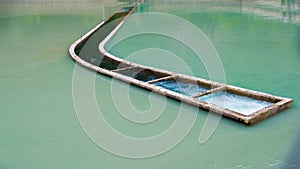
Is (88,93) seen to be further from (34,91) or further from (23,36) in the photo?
(23,36)

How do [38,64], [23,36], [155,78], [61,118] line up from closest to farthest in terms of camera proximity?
[61,118] < [155,78] < [38,64] < [23,36]

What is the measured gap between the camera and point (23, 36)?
697 centimetres

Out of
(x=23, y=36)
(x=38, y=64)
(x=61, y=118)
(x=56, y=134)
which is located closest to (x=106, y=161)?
(x=56, y=134)

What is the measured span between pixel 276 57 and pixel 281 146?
280 cm

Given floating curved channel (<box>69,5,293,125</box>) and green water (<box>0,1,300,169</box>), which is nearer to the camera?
green water (<box>0,1,300,169</box>)

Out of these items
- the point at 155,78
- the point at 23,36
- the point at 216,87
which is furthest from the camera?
the point at 23,36

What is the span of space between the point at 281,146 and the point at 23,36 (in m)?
5.91

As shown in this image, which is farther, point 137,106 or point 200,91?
point 200,91

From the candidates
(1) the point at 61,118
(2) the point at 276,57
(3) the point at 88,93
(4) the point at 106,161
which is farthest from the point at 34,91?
(2) the point at 276,57

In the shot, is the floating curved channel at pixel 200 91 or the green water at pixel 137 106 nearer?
the green water at pixel 137 106

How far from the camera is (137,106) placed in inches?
131

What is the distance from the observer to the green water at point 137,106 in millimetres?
2408

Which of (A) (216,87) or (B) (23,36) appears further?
(B) (23,36)

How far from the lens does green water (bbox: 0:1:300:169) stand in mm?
2408
